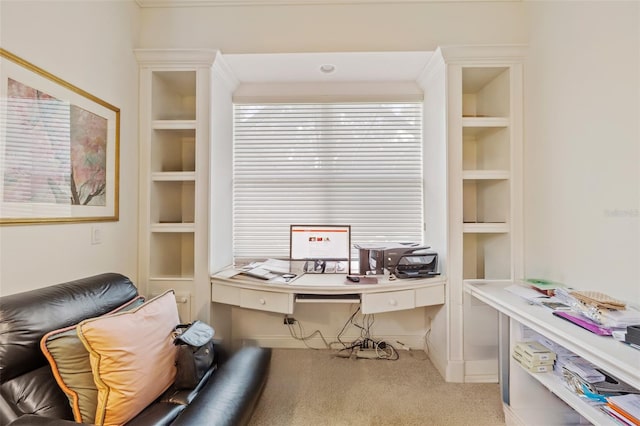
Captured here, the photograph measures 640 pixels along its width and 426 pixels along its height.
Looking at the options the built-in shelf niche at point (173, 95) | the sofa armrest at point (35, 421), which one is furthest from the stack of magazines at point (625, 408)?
the built-in shelf niche at point (173, 95)

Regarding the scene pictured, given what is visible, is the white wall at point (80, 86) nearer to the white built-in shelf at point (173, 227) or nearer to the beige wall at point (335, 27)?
the white built-in shelf at point (173, 227)

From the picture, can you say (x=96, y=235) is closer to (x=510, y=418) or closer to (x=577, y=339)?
(x=577, y=339)

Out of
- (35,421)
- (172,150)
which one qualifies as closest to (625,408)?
(35,421)

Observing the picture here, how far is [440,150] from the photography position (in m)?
2.19

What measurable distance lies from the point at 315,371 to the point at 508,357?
1.32 m

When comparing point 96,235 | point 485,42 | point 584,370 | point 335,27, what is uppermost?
point 335,27

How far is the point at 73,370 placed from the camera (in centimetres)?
109

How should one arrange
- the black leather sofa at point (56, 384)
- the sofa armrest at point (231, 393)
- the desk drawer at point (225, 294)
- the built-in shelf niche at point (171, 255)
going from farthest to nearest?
the built-in shelf niche at point (171, 255) → the desk drawer at point (225, 294) → the sofa armrest at point (231, 393) → the black leather sofa at point (56, 384)

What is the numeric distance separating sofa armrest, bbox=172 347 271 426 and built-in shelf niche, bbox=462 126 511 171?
2205 mm

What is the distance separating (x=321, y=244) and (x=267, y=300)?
654 mm

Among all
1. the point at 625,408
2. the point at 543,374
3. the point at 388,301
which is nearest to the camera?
the point at 625,408

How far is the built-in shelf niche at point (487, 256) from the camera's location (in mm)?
2109

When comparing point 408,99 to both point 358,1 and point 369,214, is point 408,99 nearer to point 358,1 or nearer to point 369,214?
point 358,1

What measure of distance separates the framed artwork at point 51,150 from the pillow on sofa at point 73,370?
0.61 meters
